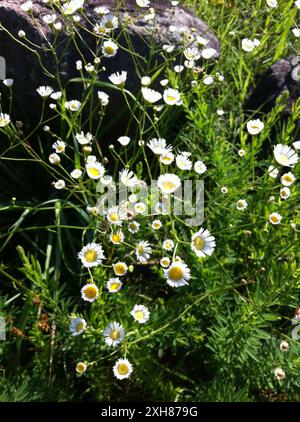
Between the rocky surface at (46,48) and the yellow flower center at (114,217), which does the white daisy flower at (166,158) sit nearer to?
the yellow flower center at (114,217)

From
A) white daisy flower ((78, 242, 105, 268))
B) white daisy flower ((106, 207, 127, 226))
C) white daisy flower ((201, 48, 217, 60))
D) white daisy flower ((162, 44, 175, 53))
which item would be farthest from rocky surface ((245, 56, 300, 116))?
white daisy flower ((78, 242, 105, 268))

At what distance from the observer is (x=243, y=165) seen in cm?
218

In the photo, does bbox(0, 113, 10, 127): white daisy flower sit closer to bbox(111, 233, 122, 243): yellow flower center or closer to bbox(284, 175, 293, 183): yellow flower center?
bbox(111, 233, 122, 243): yellow flower center

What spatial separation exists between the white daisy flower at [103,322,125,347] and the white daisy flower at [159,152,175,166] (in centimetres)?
55

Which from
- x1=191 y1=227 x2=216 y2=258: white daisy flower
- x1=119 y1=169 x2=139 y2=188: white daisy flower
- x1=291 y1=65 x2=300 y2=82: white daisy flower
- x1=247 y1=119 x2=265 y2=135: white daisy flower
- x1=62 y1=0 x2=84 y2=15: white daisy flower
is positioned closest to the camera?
x1=191 y1=227 x2=216 y2=258: white daisy flower

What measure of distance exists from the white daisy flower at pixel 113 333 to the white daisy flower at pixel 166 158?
546 millimetres

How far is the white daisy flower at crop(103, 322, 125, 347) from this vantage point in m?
1.66

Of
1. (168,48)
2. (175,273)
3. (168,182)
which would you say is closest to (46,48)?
(168,48)

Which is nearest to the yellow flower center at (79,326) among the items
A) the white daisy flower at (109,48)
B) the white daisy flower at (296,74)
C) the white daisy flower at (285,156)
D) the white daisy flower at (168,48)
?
the white daisy flower at (285,156)

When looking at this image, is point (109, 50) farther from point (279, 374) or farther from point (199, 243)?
point (279, 374)

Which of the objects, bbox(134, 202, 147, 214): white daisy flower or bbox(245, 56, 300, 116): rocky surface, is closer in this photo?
bbox(134, 202, 147, 214): white daisy flower
